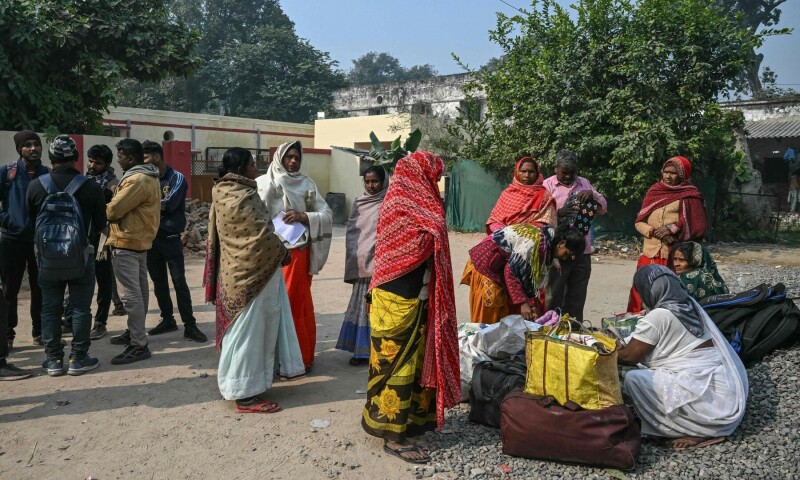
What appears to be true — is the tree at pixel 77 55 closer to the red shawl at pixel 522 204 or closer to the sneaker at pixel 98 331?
the sneaker at pixel 98 331

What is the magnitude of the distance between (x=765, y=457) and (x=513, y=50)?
447 inches

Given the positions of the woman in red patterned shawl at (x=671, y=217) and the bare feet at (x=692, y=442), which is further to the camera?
the woman in red patterned shawl at (x=671, y=217)

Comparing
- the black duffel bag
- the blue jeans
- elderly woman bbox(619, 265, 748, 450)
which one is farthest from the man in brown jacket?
elderly woman bbox(619, 265, 748, 450)

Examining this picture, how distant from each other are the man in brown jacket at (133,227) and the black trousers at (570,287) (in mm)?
3244

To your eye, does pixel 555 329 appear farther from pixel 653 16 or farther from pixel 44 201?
pixel 653 16

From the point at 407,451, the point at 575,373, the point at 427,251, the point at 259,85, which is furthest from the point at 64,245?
the point at 259,85

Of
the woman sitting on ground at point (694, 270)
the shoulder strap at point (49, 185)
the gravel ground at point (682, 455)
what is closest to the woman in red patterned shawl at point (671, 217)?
the woman sitting on ground at point (694, 270)

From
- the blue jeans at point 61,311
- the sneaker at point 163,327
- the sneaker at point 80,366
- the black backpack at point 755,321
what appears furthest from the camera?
the sneaker at point 163,327

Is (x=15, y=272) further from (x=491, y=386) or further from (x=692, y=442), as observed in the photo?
(x=692, y=442)

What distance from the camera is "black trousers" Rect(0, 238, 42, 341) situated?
4766mm

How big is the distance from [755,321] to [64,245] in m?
4.91

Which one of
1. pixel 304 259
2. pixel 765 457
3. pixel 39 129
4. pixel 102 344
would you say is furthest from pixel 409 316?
pixel 39 129

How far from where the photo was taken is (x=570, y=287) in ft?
17.1

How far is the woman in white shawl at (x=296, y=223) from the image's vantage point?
4.58 metres
